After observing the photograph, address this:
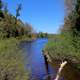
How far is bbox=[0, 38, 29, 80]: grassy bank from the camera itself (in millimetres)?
9141

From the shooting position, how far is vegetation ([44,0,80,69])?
15.8 meters

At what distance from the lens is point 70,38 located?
1938 centimetres

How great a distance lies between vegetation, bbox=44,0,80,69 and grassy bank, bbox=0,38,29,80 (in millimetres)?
5380

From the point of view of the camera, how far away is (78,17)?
64.7ft

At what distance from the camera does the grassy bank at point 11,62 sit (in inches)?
360

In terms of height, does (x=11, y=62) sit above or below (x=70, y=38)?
below

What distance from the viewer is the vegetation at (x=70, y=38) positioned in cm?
1575

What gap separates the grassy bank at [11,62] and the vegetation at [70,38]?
538 centimetres

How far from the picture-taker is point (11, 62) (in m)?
9.32

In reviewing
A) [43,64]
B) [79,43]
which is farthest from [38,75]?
[43,64]

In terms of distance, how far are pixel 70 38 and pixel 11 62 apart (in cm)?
1061

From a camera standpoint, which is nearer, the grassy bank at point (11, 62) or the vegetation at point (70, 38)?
the grassy bank at point (11, 62)

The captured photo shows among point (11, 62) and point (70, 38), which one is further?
point (70, 38)

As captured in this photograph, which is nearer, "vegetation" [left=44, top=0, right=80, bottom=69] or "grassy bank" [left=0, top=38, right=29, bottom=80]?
"grassy bank" [left=0, top=38, right=29, bottom=80]
